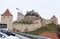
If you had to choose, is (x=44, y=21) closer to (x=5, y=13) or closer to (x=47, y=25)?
(x=47, y=25)

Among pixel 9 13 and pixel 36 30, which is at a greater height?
pixel 9 13

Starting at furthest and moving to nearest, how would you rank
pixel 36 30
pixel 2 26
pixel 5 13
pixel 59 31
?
pixel 5 13
pixel 36 30
pixel 2 26
pixel 59 31

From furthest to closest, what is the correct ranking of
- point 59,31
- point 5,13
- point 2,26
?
1. point 5,13
2. point 2,26
3. point 59,31

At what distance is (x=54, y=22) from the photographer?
5972 centimetres

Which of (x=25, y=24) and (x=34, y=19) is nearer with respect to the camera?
(x=25, y=24)

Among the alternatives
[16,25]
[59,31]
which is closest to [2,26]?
[16,25]

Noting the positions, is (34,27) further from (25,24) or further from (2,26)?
(2,26)

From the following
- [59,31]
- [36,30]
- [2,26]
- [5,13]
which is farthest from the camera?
[5,13]

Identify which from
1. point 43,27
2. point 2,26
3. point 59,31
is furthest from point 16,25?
point 59,31

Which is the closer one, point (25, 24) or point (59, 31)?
point (59, 31)

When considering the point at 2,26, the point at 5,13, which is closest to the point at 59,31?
the point at 2,26

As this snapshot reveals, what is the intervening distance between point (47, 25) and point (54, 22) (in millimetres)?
2145

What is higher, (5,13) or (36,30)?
(5,13)

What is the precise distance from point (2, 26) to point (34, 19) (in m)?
23.4
